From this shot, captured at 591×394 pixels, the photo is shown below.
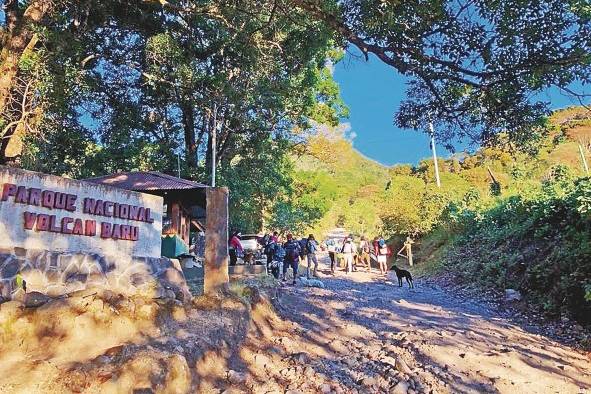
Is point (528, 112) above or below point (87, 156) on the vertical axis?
below

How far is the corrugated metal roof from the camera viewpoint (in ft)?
38.9

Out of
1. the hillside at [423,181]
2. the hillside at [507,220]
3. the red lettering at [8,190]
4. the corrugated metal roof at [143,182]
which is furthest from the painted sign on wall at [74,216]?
the hillside at [423,181]

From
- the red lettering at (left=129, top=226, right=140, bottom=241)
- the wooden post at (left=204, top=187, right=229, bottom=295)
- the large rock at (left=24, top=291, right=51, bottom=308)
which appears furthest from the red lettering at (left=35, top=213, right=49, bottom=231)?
the wooden post at (left=204, top=187, right=229, bottom=295)

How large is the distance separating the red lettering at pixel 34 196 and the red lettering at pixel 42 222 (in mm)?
201

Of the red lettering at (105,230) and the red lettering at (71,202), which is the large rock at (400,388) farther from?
the red lettering at (71,202)

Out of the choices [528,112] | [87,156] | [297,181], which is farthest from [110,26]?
[297,181]

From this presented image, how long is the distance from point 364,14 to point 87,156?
46.0 ft

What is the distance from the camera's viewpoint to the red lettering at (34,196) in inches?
285

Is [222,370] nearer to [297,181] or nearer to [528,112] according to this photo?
[528,112]

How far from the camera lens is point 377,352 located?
284 inches

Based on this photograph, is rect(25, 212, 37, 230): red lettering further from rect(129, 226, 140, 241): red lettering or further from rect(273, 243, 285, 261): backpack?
rect(273, 243, 285, 261): backpack

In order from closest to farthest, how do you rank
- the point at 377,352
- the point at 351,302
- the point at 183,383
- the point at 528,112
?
the point at 183,383 < the point at 528,112 < the point at 377,352 < the point at 351,302

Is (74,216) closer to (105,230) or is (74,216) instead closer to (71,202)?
(71,202)

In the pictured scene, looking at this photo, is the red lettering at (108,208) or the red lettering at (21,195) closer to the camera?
the red lettering at (21,195)
